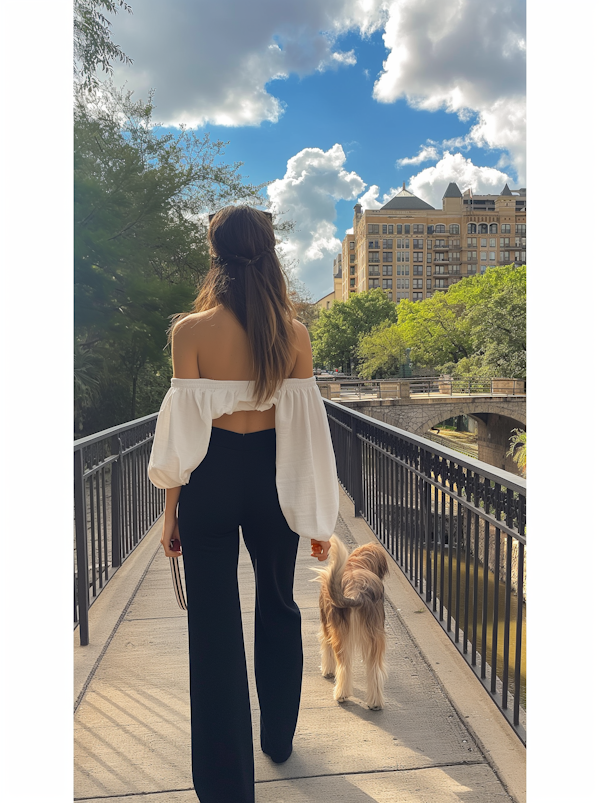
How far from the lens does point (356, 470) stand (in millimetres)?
5930

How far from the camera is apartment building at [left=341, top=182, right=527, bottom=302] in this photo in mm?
109250

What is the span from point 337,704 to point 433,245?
115 meters

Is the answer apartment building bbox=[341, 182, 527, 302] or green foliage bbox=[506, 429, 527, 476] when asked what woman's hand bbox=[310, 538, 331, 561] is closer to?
green foliage bbox=[506, 429, 527, 476]

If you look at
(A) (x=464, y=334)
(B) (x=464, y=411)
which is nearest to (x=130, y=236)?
(B) (x=464, y=411)

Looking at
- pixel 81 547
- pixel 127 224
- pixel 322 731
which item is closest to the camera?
pixel 322 731

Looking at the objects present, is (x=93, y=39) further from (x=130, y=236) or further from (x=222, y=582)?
(x=222, y=582)

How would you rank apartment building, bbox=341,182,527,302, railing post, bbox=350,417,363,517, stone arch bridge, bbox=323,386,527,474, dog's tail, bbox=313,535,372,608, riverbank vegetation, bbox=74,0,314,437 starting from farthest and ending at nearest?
apartment building, bbox=341,182,527,302 < stone arch bridge, bbox=323,386,527,474 < riverbank vegetation, bbox=74,0,314,437 < railing post, bbox=350,417,363,517 < dog's tail, bbox=313,535,372,608

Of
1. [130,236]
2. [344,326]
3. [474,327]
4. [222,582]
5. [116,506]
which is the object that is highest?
[344,326]

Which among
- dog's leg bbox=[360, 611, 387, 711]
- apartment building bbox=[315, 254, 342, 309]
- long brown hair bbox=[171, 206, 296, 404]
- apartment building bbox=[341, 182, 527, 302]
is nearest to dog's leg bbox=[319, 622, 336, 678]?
dog's leg bbox=[360, 611, 387, 711]

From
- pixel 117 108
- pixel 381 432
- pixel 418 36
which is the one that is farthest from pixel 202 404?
pixel 117 108

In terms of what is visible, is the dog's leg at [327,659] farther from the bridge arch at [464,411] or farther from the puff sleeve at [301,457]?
the bridge arch at [464,411]

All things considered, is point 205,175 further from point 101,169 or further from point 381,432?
point 381,432
